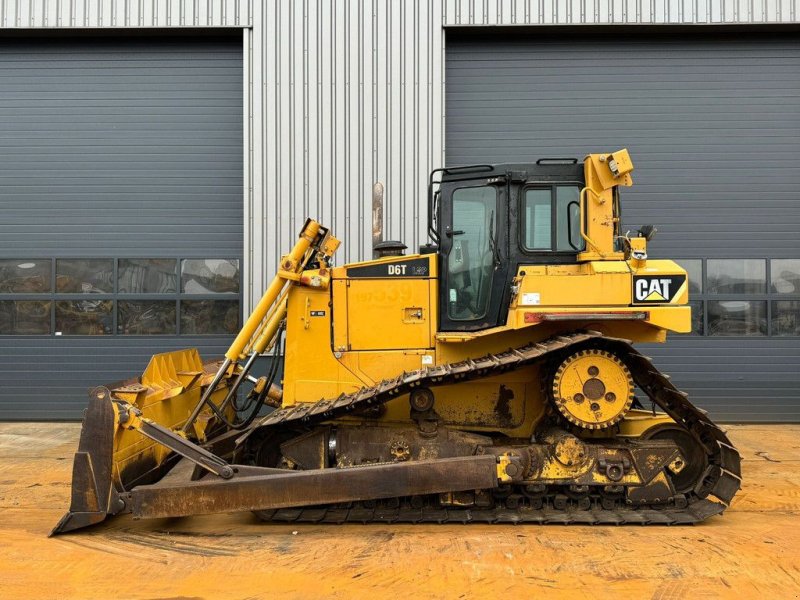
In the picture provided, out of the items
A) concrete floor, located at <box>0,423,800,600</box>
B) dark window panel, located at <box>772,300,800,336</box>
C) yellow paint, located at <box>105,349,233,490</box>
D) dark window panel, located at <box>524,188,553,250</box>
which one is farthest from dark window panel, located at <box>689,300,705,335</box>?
yellow paint, located at <box>105,349,233,490</box>

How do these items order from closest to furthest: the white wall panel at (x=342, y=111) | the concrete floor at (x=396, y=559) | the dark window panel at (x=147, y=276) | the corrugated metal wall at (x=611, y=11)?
the concrete floor at (x=396, y=559) < the white wall panel at (x=342, y=111) < the corrugated metal wall at (x=611, y=11) < the dark window panel at (x=147, y=276)

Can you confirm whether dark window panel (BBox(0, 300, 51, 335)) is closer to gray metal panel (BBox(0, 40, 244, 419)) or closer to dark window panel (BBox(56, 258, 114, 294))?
gray metal panel (BBox(0, 40, 244, 419))

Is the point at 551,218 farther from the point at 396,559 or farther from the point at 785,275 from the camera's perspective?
the point at 785,275

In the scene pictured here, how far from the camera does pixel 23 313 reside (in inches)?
396

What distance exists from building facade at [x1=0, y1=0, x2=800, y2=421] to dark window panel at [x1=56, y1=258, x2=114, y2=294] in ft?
0.13

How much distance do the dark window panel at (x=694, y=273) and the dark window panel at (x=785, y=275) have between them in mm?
1221

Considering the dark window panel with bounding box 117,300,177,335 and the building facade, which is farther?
the dark window panel with bounding box 117,300,177,335

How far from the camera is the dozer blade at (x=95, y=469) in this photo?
15.4 ft

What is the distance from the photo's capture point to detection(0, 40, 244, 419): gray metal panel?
32.9 feet

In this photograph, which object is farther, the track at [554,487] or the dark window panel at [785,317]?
the dark window panel at [785,317]

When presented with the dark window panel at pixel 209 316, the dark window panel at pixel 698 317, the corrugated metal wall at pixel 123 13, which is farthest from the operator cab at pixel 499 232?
the corrugated metal wall at pixel 123 13

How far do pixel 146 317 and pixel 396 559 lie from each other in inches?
289

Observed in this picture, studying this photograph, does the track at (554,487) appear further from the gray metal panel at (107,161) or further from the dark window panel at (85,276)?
the dark window panel at (85,276)

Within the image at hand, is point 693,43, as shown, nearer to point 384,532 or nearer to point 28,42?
point 384,532
